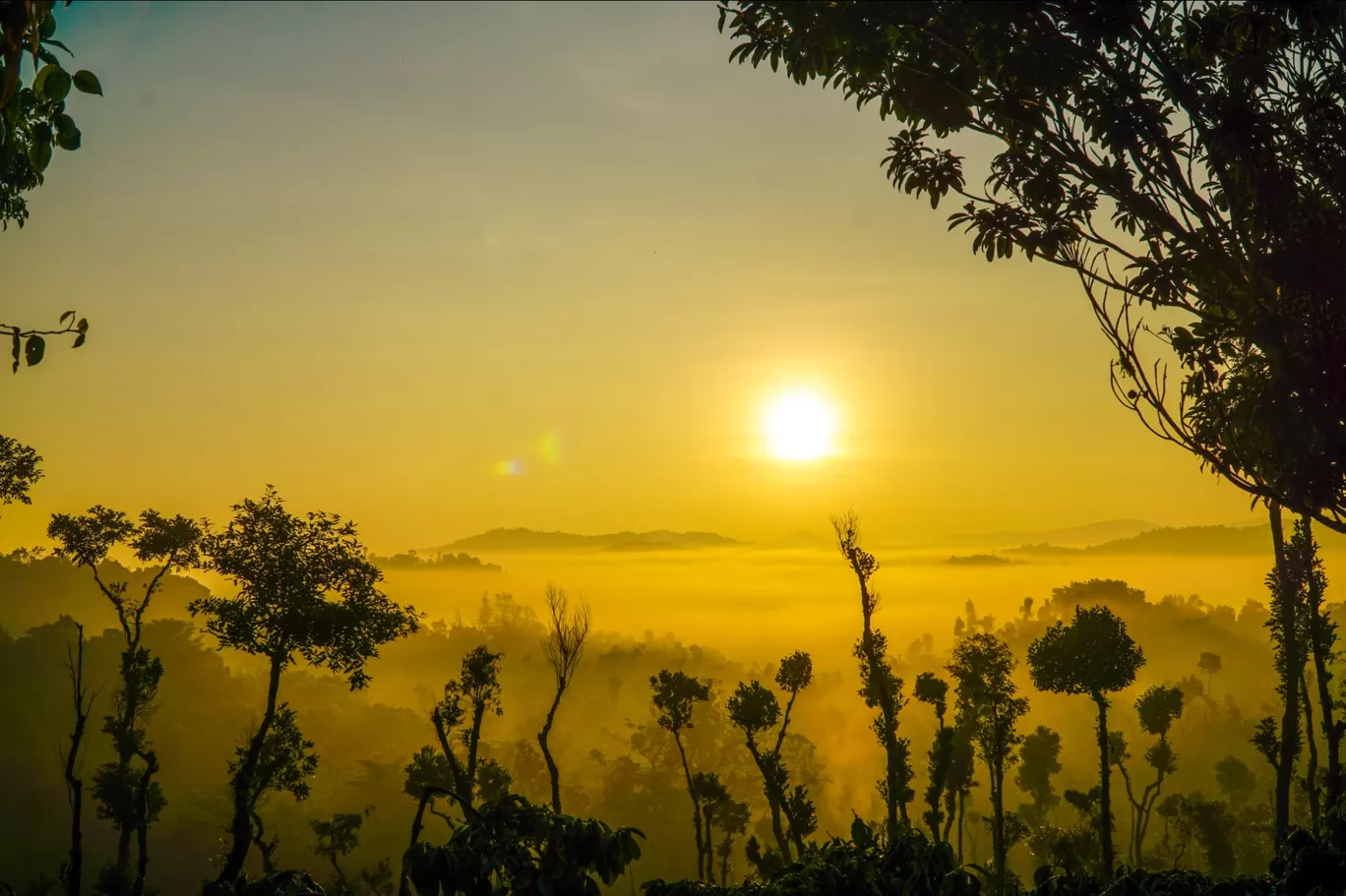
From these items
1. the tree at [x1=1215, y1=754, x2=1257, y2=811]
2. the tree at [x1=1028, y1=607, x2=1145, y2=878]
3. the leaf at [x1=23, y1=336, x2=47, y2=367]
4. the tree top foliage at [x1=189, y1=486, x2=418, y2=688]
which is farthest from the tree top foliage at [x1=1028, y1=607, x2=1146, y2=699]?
the tree at [x1=1215, y1=754, x2=1257, y2=811]

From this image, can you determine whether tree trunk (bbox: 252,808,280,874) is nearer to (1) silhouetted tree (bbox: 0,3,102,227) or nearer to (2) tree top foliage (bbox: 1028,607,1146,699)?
(1) silhouetted tree (bbox: 0,3,102,227)

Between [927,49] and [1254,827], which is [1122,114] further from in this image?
[1254,827]

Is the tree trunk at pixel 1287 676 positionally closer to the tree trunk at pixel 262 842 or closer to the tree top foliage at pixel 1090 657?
the tree top foliage at pixel 1090 657

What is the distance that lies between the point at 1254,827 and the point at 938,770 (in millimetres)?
58730

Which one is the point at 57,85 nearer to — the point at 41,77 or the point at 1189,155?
the point at 41,77

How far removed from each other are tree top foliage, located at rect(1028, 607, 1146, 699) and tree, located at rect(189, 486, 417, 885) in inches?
1333

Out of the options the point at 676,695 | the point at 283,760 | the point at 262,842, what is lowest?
the point at 262,842

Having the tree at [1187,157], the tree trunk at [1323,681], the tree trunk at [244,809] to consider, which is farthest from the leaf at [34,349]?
the tree trunk at [1323,681]

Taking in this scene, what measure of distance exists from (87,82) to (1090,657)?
53709mm

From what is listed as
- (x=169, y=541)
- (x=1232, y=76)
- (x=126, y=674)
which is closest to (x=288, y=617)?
(x=169, y=541)

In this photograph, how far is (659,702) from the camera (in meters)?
54.1

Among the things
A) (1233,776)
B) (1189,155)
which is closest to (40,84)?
(1189,155)

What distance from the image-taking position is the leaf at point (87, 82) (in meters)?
6.14

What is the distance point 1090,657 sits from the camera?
5172 centimetres
